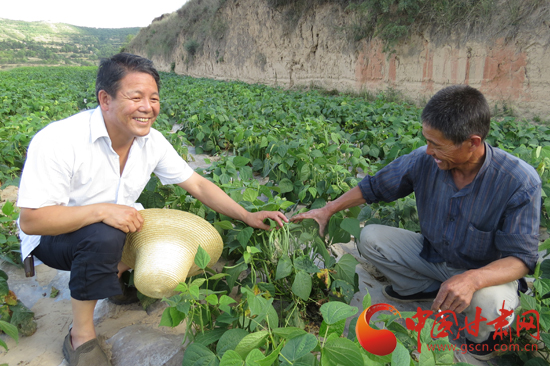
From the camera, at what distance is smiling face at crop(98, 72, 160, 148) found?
→ 1637 millimetres

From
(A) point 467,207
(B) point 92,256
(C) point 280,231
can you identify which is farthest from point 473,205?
(B) point 92,256

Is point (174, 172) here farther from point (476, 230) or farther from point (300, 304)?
point (476, 230)

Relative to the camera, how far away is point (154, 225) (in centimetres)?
172

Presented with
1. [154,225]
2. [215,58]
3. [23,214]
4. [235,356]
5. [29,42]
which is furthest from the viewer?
[29,42]

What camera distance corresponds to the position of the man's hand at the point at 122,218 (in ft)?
5.19

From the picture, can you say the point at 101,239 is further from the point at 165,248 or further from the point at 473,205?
the point at 473,205

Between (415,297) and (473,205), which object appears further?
(415,297)

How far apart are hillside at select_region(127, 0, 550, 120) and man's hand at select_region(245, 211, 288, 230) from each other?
8206 millimetres

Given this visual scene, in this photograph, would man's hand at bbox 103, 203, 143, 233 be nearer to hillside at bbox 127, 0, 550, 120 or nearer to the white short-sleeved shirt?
the white short-sleeved shirt

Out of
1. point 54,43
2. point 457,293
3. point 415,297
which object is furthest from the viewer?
point 54,43

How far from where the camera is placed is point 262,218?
70.4 inches

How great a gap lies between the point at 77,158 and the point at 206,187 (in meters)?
0.67

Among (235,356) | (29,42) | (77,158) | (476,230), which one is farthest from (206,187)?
(29,42)

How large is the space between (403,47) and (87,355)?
1096cm
